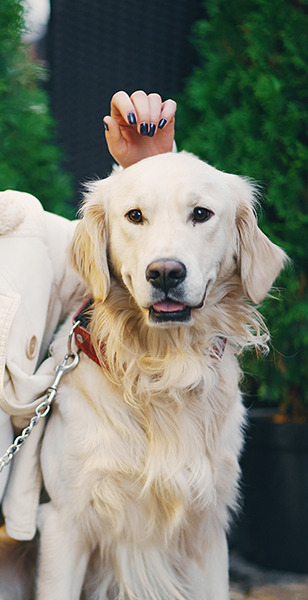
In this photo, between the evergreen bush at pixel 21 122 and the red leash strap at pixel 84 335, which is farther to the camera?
the evergreen bush at pixel 21 122

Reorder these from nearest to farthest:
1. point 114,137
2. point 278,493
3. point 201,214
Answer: point 201,214, point 114,137, point 278,493

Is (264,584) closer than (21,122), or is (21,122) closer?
(21,122)

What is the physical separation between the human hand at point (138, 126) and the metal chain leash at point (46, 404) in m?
0.54

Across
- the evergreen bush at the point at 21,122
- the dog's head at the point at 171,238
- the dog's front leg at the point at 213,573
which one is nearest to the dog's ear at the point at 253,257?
the dog's head at the point at 171,238

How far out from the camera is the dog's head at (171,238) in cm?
145

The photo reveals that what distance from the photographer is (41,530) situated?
1.66 meters

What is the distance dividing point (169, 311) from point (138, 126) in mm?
569

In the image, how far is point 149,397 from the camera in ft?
5.38

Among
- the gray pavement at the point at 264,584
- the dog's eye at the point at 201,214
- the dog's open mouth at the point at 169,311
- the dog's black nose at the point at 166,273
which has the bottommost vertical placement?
the gray pavement at the point at 264,584

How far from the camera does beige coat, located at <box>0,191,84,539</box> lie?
1.60m

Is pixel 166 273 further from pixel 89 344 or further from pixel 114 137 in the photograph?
pixel 114 137

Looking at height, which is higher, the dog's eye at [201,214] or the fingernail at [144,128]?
the fingernail at [144,128]

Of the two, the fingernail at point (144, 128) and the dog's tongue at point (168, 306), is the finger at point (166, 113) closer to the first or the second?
the fingernail at point (144, 128)

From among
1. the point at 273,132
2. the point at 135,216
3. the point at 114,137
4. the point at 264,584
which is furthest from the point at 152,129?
the point at 264,584
